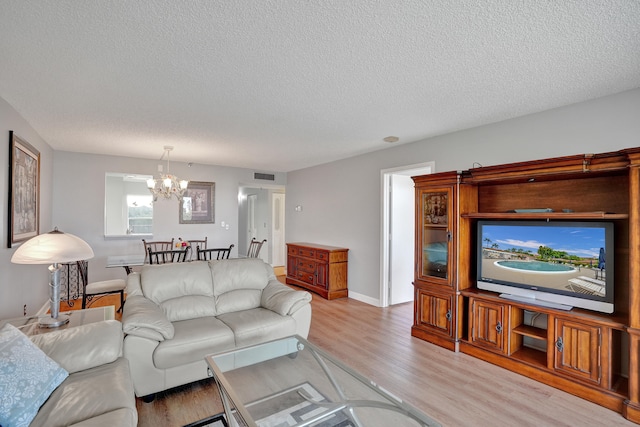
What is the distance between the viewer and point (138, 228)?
809 centimetres

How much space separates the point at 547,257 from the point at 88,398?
3.54m

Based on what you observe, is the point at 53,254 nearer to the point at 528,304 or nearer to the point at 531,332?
the point at 528,304

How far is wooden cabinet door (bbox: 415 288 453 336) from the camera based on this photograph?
3457 millimetres

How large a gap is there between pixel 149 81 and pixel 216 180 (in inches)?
163

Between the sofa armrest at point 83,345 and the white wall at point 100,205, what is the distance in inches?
145

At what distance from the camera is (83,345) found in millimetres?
1970

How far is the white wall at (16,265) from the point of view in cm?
288

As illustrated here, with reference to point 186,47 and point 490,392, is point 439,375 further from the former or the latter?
point 186,47

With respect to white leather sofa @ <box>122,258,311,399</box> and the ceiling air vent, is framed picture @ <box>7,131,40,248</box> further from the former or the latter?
the ceiling air vent

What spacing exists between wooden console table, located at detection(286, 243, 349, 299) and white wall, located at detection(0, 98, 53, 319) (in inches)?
151

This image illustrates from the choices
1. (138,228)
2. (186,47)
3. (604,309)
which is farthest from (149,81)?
(138,228)

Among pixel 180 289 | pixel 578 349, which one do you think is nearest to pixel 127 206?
pixel 180 289

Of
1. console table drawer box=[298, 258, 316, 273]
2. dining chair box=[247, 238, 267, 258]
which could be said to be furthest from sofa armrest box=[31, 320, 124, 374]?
console table drawer box=[298, 258, 316, 273]

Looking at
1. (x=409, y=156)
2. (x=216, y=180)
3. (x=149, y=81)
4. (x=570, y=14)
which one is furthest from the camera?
(x=216, y=180)
